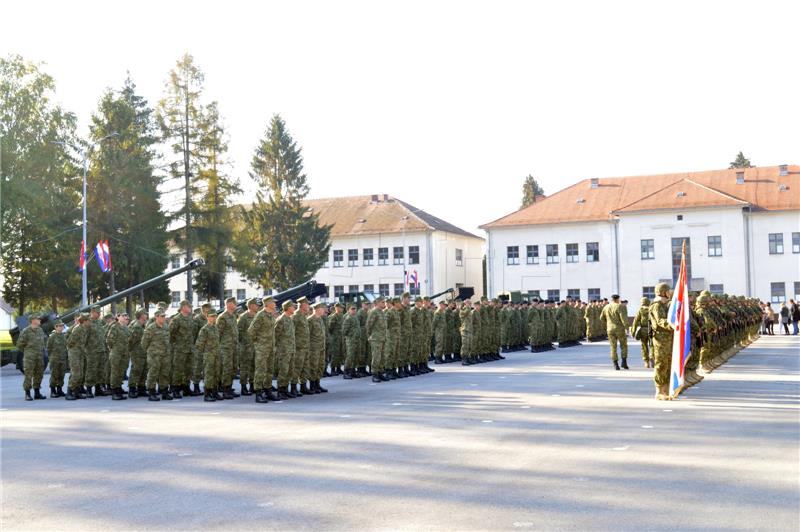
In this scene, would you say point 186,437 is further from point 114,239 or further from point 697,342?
point 114,239

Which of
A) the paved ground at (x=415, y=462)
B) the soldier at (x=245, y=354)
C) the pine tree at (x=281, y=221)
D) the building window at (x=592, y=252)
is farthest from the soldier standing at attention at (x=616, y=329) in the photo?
the building window at (x=592, y=252)

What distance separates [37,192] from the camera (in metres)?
44.7

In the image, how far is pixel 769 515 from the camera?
21.6ft

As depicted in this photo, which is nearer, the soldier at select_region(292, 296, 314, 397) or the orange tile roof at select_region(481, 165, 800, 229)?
the soldier at select_region(292, 296, 314, 397)

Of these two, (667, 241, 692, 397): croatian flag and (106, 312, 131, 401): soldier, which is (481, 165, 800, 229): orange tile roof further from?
(106, 312, 131, 401): soldier

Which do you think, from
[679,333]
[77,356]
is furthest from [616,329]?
[77,356]

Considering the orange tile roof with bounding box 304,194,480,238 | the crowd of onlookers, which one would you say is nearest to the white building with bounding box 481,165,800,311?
the orange tile roof with bounding box 304,194,480,238

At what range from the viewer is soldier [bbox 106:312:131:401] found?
56.5ft

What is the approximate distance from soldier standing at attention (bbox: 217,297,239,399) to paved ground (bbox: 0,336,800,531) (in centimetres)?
73

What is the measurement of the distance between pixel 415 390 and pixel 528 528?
1066 centimetres

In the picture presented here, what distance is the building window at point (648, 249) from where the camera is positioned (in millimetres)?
62406

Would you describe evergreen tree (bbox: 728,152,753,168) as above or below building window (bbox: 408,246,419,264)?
above

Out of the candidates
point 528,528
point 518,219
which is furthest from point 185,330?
point 518,219

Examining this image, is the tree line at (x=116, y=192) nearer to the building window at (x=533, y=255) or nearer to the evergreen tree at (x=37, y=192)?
the evergreen tree at (x=37, y=192)
